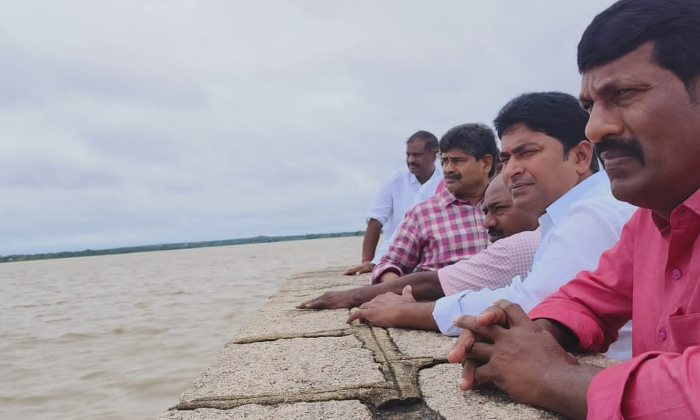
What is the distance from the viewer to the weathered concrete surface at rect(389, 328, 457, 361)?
188 cm

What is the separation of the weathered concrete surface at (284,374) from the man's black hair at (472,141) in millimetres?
1644

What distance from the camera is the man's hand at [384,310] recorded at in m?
2.36

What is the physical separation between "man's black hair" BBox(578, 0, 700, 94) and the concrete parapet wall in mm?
782

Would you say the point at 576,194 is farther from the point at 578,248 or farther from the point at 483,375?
the point at 483,375

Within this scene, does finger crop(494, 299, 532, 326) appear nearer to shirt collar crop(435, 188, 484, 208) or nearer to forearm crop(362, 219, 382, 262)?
shirt collar crop(435, 188, 484, 208)

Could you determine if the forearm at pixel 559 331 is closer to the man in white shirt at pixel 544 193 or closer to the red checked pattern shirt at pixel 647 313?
the red checked pattern shirt at pixel 647 313

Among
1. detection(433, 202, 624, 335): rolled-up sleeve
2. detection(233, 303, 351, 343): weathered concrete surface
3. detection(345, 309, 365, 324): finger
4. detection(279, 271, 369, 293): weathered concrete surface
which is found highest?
detection(433, 202, 624, 335): rolled-up sleeve

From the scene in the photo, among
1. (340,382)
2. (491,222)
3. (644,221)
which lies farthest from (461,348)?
(491,222)

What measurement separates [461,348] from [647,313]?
1.42 feet

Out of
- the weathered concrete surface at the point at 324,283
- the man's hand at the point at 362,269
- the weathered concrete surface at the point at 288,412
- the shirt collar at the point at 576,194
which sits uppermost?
the shirt collar at the point at 576,194

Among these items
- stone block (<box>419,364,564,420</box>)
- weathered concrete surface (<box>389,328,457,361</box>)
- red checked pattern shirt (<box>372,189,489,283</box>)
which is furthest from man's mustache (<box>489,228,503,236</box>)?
stone block (<box>419,364,564,420</box>)

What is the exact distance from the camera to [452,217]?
3.30 metres

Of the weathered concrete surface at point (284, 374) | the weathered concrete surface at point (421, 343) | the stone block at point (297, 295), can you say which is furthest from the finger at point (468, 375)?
the stone block at point (297, 295)

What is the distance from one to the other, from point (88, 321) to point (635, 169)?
7178 millimetres
